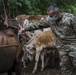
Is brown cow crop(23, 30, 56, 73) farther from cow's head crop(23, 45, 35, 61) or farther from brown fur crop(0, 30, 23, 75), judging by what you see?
brown fur crop(0, 30, 23, 75)

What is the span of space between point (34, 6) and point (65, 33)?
10.4 m

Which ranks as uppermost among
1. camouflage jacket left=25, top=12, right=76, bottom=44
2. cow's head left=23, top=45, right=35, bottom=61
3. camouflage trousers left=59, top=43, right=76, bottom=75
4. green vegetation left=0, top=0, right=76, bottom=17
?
green vegetation left=0, top=0, right=76, bottom=17

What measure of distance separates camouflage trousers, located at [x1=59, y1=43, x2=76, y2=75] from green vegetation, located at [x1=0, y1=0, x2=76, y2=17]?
9251 mm

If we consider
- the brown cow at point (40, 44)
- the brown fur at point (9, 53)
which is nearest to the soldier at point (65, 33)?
the brown fur at point (9, 53)

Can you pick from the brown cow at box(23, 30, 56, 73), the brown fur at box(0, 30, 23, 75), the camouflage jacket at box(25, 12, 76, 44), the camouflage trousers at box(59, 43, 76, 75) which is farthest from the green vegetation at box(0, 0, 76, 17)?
the camouflage trousers at box(59, 43, 76, 75)

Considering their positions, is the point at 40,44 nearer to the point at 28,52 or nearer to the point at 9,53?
the point at 28,52

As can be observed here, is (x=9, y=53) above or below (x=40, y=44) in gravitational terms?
above

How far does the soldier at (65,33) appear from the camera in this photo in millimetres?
6719

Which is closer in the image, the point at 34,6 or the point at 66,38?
the point at 66,38

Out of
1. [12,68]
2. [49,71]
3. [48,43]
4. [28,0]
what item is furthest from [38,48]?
[28,0]

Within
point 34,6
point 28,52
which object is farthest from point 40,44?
point 34,6

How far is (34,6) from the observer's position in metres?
17.0

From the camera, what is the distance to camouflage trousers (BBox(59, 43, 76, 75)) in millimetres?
6828

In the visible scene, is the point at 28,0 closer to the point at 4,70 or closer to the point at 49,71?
the point at 49,71
